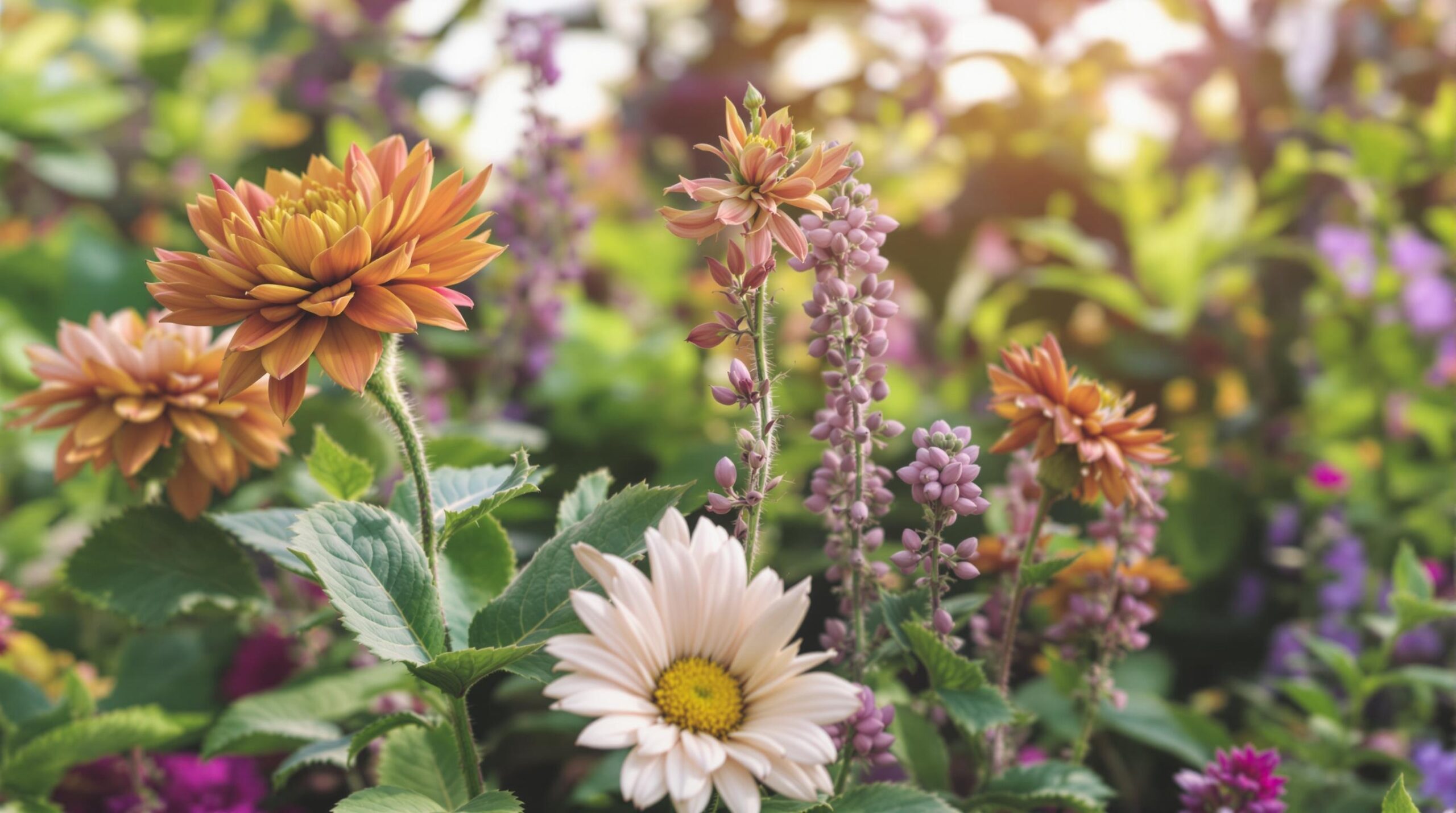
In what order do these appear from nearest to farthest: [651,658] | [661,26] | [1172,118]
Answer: [651,658] < [1172,118] < [661,26]

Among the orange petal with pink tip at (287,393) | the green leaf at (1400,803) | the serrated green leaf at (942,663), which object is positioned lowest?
the green leaf at (1400,803)

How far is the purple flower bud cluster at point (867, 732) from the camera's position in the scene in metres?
0.51

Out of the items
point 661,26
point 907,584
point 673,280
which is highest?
point 661,26

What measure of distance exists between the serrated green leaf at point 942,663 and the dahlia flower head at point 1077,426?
120 millimetres

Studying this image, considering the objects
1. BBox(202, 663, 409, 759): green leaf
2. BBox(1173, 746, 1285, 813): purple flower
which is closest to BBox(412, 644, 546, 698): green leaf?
BBox(202, 663, 409, 759): green leaf

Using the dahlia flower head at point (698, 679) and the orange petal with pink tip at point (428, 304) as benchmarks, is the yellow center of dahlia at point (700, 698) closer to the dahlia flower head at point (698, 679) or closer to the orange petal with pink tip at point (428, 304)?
the dahlia flower head at point (698, 679)

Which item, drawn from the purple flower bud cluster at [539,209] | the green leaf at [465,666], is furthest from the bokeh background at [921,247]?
the green leaf at [465,666]

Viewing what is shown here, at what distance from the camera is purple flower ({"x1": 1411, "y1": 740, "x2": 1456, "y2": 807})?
77cm

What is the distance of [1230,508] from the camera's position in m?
1.22

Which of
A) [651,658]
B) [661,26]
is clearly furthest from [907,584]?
[661,26]

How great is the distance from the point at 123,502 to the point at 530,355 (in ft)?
1.39

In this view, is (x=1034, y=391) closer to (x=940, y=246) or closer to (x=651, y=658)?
(x=651, y=658)

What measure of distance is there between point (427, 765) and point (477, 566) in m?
0.13

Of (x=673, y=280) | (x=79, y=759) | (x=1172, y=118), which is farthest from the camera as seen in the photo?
(x=1172, y=118)
